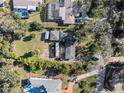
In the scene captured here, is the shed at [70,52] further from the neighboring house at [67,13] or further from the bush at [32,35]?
the bush at [32,35]

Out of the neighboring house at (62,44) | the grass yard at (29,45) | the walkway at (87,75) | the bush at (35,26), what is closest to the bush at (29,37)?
the grass yard at (29,45)

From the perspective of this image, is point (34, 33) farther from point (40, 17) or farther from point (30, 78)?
point (30, 78)

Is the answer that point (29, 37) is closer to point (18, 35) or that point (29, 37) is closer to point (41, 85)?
point (18, 35)

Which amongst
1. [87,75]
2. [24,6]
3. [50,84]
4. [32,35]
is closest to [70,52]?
[87,75]

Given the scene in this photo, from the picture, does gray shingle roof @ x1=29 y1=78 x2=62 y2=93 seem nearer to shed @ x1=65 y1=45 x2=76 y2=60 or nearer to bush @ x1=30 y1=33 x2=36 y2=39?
shed @ x1=65 y1=45 x2=76 y2=60

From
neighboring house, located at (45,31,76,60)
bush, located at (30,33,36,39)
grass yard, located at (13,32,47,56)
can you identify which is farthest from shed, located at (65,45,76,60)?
bush, located at (30,33,36,39)

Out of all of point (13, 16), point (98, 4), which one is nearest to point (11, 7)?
point (13, 16)
